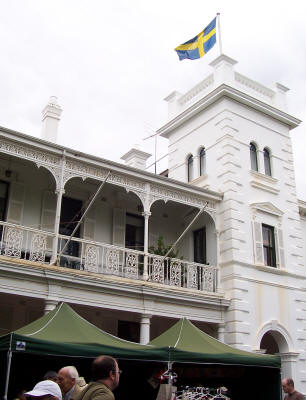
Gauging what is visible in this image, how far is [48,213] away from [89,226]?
1.45 metres

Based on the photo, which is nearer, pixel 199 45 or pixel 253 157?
pixel 253 157

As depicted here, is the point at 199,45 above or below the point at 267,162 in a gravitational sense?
above

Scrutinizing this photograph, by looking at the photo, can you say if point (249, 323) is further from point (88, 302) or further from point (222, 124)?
point (222, 124)

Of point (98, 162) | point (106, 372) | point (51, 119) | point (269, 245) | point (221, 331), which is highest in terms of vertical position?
point (51, 119)

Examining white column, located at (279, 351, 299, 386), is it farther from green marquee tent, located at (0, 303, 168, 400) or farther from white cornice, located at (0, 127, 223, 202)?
green marquee tent, located at (0, 303, 168, 400)

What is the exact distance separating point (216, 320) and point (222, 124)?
6.89m

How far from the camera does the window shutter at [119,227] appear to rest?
1598 cm

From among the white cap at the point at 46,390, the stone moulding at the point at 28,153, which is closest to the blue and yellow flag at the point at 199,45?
the stone moulding at the point at 28,153

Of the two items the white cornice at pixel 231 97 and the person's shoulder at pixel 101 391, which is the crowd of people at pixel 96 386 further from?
the white cornice at pixel 231 97

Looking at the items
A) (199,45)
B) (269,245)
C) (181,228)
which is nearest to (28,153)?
(181,228)

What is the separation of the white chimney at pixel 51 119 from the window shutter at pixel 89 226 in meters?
3.00

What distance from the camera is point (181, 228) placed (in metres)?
18.1

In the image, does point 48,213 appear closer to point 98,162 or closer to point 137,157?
point 98,162

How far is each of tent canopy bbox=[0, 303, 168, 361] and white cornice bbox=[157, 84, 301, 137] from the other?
10619 mm
